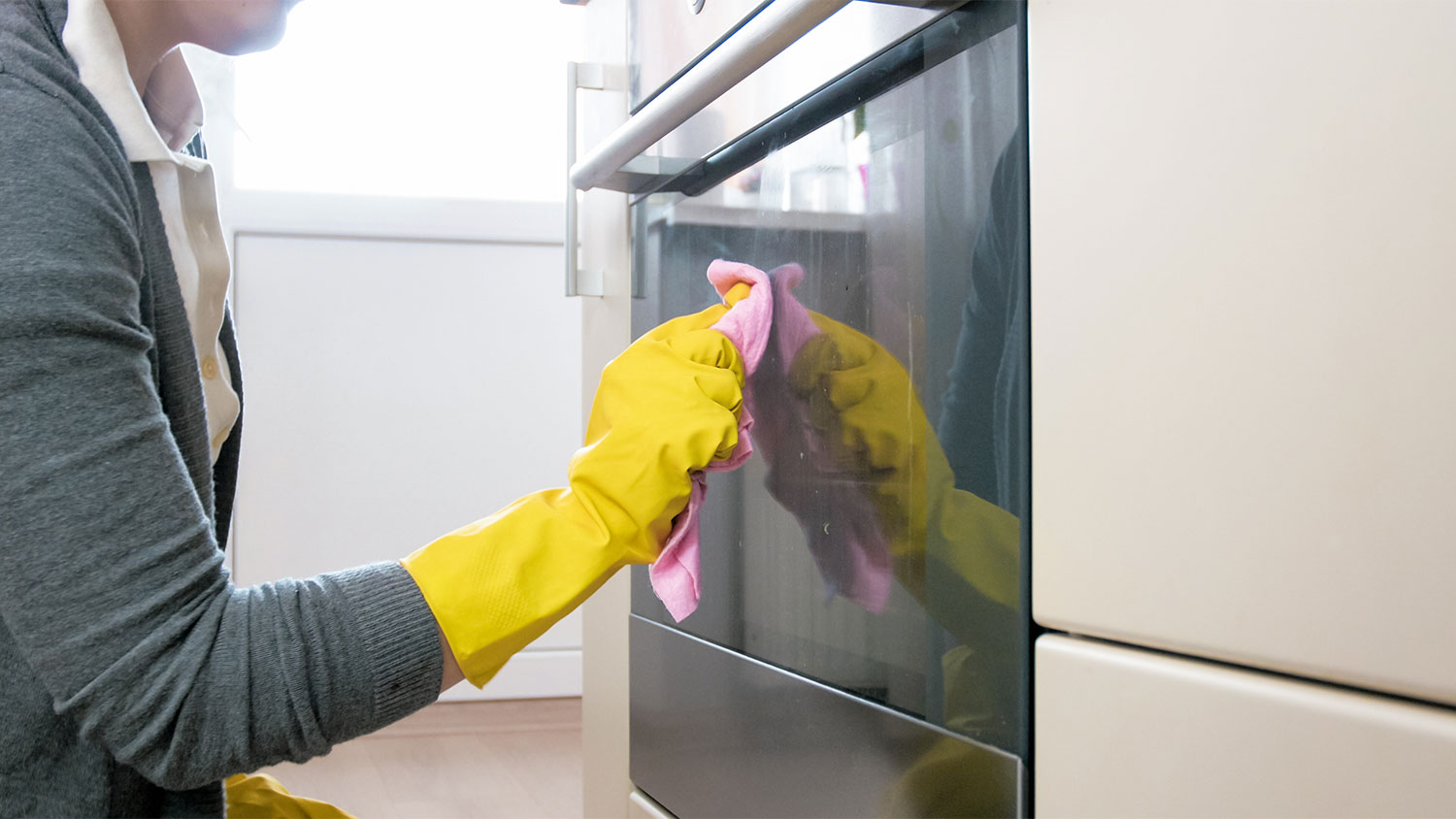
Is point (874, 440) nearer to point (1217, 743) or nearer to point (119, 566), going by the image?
point (1217, 743)

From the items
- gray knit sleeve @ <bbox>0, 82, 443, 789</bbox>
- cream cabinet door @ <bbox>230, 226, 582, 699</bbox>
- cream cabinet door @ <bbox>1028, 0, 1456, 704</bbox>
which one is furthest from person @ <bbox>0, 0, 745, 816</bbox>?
cream cabinet door @ <bbox>230, 226, 582, 699</bbox>

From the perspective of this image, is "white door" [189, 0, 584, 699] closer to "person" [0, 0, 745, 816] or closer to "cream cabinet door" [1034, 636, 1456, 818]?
"person" [0, 0, 745, 816]

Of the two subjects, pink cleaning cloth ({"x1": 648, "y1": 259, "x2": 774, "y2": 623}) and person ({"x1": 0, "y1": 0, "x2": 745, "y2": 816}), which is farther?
pink cleaning cloth ({"x1": 648, "y1": 259, "x2": 774, "y2": 623})

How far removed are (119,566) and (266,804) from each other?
412 millimetres

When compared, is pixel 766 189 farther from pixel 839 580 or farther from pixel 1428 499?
pixel 1428 499

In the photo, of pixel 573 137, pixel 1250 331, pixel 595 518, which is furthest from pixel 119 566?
pixel 573 137

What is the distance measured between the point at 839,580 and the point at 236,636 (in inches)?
14.1

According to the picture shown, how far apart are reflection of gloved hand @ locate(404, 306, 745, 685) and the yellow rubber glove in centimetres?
34

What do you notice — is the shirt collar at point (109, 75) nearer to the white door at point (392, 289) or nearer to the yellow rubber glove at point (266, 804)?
the yellow rubber glove at point (266, 804)

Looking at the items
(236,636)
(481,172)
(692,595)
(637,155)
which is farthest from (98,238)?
(481,172)

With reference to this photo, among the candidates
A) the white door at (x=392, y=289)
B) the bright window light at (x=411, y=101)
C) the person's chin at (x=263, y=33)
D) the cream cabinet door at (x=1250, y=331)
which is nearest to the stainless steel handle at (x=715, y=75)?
the cream cabinet door at (x=1250, y=331)

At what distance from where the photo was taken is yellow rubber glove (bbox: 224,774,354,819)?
2.69 ft

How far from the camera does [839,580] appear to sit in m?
0.71

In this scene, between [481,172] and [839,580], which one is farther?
[481,172]
